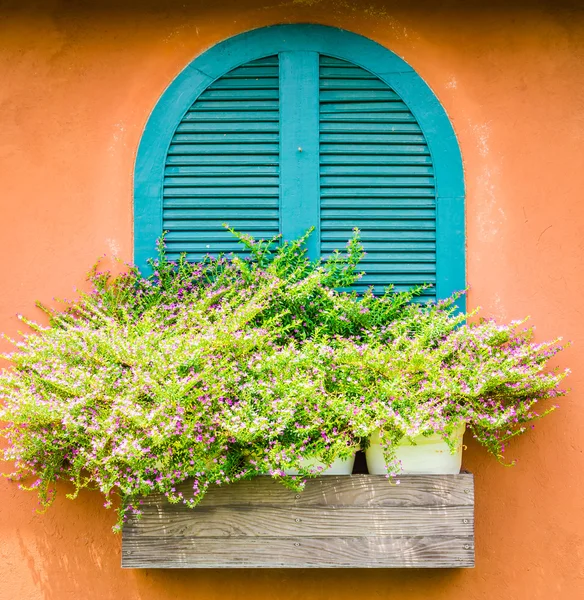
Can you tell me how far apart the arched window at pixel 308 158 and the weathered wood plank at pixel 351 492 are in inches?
33.0

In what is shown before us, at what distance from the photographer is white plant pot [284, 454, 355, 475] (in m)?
2.75

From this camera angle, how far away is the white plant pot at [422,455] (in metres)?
2.81

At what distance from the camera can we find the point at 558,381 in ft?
9.78

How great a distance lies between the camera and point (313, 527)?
276 cm

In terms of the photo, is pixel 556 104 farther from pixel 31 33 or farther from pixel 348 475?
pixel 31 33

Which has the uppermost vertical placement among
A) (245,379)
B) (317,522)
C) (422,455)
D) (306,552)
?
(245,379)

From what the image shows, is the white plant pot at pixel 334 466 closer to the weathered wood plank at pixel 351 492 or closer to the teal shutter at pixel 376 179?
the weathered wood plank at pixel 351 492

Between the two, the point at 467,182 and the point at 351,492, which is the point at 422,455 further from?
the point at 467,182

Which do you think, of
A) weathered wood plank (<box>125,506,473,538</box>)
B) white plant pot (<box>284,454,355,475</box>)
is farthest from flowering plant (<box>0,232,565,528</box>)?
weathered wood plank (<box>125,506,473,538</box>)

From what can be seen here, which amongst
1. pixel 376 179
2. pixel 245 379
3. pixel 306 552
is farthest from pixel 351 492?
pixel 376 179

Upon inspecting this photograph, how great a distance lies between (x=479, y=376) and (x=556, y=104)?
4.35 ft

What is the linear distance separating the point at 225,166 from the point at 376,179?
0.65 metres

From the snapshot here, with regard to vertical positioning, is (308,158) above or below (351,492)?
above

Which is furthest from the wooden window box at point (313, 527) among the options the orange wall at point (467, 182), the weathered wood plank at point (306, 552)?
the orange wall at point (467, 182)
